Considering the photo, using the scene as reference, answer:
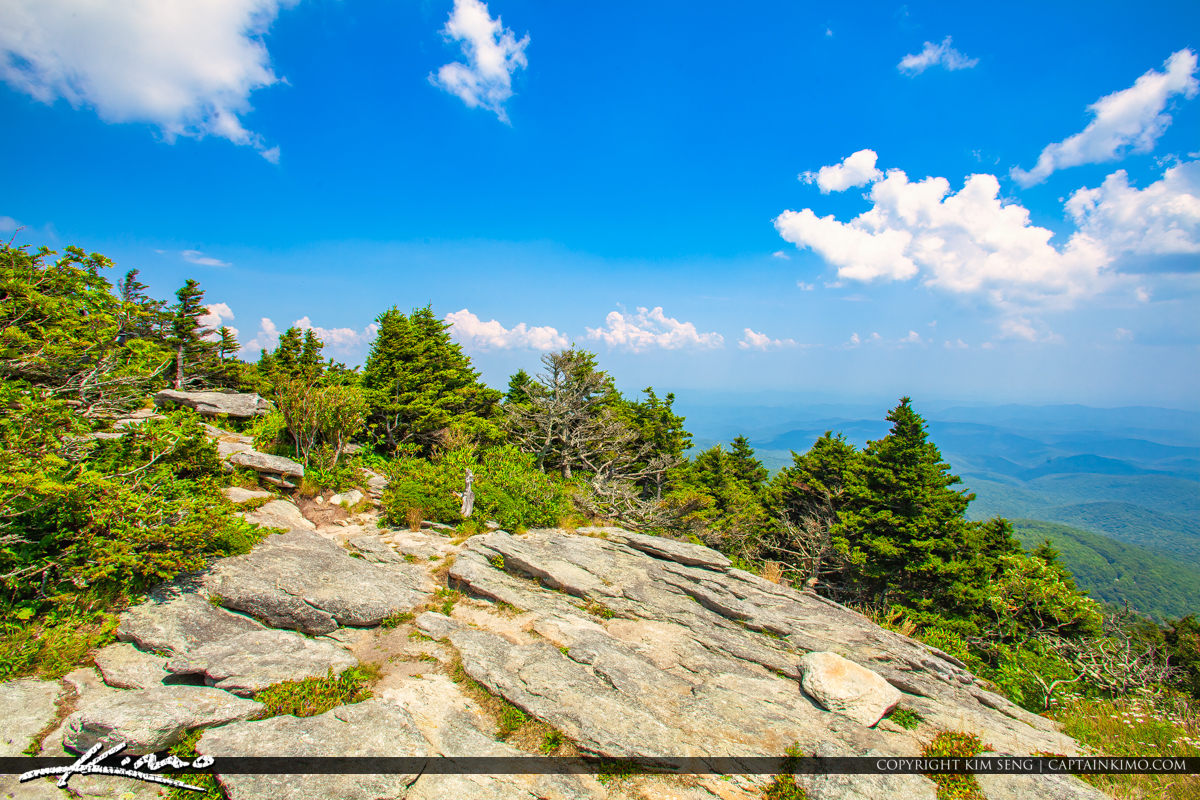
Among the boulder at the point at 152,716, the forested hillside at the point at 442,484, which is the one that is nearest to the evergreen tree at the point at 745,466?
the forested hillside at the point at 442,484

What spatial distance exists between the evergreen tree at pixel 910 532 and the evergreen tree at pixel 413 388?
834 inches

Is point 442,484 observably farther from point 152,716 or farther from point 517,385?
point 517,385

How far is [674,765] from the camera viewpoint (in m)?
6.58

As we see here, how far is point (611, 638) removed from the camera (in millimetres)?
9945

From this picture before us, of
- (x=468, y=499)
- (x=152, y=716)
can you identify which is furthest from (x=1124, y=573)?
(x=152, y=716)

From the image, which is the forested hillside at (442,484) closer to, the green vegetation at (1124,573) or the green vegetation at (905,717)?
the green vegetation at (905,717)

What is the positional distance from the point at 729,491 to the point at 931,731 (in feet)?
70.9

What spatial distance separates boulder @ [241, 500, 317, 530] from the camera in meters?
12.3

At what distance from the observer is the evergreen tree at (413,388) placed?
912 inches

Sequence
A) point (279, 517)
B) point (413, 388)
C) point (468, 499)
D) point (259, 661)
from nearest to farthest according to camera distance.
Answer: point (259, 661) → point (279, 517) → point (468, 499) → point (413, 388)

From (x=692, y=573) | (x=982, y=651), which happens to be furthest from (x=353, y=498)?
(x=982, y=651)

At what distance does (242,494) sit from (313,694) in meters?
9.51

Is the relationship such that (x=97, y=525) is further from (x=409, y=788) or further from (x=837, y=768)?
(x=837, y=768)

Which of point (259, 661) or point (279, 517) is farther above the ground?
point (279, 517)
